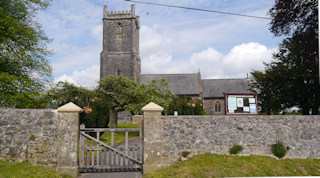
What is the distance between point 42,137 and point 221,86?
32.8 meters

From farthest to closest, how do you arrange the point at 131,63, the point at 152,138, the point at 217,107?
1. the point at 217,107
2. the point at 131,63
3. the point at 152,138

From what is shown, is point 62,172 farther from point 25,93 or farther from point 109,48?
point 109,48

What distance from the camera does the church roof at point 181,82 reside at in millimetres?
34344

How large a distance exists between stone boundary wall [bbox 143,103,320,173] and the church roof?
26.4 metres

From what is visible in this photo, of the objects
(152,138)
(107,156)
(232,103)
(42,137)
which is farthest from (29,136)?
(232,103)

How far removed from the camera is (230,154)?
7059mm

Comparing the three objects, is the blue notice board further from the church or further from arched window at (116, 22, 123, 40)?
arched window at (116, 22, 123, 40)

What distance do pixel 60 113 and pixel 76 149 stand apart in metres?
1.11

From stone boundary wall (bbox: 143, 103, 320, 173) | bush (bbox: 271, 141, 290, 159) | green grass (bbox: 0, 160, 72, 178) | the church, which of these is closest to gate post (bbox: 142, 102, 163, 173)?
stone boundary wall (bbox: 143, 103, 320, 173)

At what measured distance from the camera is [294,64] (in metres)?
15.3

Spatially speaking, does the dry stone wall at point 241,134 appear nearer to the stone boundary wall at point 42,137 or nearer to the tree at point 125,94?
the stone boundary wall at point 42,137

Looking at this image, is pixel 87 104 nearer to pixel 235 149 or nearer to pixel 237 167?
pixel 235 149

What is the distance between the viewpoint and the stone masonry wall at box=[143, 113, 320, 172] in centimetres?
689

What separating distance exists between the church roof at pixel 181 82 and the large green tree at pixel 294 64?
1467 cm
